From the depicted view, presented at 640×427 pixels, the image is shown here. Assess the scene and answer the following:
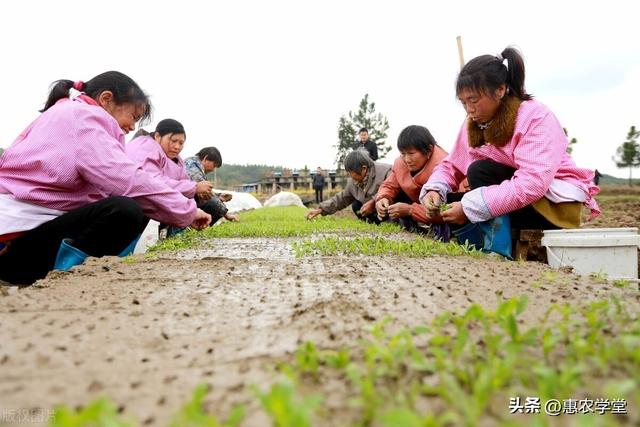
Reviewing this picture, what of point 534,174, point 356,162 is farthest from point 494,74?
point 356,162

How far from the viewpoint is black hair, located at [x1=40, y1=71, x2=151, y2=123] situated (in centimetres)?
286

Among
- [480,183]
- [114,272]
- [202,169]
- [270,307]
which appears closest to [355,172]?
[202,169]

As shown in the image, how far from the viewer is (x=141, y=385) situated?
1.05 metres

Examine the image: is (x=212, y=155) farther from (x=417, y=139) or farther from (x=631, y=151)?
(x=631, y=151)

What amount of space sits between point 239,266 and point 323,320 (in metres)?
1.32

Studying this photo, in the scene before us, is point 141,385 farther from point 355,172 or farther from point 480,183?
point 355,172

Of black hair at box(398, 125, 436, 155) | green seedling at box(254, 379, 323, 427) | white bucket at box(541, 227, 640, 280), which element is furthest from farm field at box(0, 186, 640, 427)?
black hair at box(398, 125, 436, 155)

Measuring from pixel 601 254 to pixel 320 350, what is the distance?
2.12m

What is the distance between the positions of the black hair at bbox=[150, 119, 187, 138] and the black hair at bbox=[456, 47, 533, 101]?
3.08 meters

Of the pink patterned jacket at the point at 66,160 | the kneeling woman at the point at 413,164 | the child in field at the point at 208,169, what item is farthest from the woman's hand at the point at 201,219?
the child in field at the point at 208,169

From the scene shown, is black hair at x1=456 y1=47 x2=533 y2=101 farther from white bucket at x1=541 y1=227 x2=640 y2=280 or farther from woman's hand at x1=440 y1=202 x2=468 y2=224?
white bucket at x1=541 y1=227 x2=640 y2=280

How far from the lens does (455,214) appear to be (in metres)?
3.24

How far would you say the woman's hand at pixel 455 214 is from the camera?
126 inches

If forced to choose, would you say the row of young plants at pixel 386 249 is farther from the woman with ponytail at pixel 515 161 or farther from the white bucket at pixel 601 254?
the white bucket at pixel 601 254
